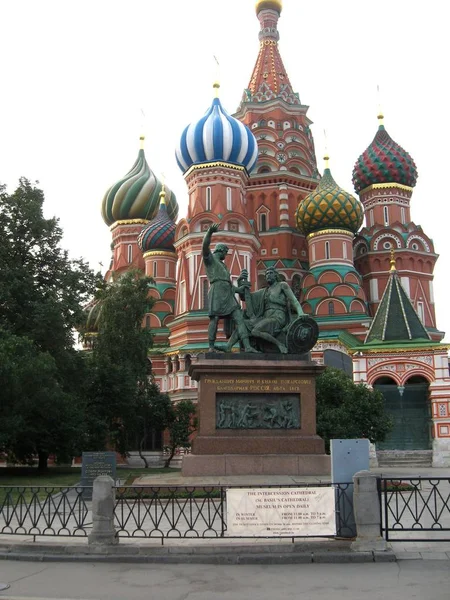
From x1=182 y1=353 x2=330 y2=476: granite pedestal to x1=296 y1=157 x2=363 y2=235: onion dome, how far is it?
2846 centimetres

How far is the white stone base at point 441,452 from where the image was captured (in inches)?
Answer: 1181

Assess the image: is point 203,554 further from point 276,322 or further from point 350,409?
point 350,409

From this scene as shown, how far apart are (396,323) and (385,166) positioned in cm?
1850

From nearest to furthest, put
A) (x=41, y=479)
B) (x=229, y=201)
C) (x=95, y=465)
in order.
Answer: (x=95, y=465) < (x=41, y=479) < (x=229, y=201)

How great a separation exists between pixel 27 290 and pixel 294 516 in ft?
58.9

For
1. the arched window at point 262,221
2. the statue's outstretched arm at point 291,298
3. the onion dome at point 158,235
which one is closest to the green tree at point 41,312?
the statue's outstretched arm at point 291,298

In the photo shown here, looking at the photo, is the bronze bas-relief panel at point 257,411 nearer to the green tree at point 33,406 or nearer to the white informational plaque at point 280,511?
the white informational plaque at point 280,511

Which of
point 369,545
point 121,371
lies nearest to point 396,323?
point 121,371

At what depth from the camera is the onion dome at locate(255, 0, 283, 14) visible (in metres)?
55.1

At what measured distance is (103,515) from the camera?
31.1ft

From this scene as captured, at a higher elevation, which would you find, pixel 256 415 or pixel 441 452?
pixel 256 415

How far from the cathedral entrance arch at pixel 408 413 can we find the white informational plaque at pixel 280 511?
23.6 m

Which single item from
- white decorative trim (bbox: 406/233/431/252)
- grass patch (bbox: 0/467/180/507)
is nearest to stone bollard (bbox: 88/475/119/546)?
grass patch (bbox: 0/467/180/507)

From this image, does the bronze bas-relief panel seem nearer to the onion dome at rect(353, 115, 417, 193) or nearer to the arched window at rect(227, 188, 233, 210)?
the arched window at rect(227, 188, 233, 210)
